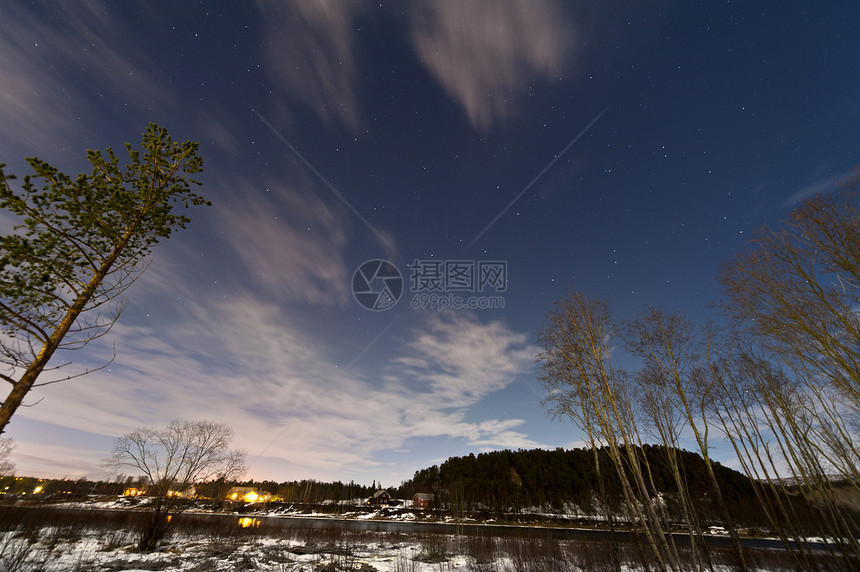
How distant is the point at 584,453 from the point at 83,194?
433 feet

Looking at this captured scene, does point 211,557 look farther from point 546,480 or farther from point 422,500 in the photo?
point 546,480

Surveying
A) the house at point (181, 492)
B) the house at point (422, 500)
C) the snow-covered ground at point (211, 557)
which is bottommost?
the house at point (422, 500)

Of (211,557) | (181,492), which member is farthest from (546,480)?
(181,492)

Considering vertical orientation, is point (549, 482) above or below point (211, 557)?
above

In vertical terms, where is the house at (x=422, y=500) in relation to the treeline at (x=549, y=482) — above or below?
below

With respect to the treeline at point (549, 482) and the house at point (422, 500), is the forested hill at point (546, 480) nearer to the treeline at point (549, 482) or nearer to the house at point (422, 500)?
the treeline at point (549, 482)

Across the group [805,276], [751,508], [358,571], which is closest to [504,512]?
[751,508]

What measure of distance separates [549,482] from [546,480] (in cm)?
120

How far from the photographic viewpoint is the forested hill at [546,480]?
8875cm

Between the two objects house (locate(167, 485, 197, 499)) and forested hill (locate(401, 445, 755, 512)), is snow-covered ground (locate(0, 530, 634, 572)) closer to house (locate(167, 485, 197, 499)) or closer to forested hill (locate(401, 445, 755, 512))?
house (locate(167, 485, 197, 499))

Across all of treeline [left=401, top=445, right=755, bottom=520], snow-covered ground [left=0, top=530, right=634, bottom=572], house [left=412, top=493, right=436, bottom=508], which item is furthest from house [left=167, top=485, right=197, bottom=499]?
house [left=412, top=493, right=436, bottom=508]

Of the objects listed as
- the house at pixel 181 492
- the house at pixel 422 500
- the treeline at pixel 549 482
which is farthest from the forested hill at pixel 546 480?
the house at pixel 181 492

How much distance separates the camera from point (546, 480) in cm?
10025

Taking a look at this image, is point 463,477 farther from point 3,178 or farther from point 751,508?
point 3,178
